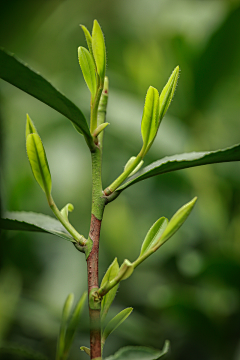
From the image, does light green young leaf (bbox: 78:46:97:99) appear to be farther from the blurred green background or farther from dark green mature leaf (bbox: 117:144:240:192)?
the blurred green background

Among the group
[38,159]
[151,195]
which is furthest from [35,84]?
[151,195]

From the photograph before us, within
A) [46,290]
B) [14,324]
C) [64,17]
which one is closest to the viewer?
[14,324]

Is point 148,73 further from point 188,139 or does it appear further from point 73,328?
point 73,328

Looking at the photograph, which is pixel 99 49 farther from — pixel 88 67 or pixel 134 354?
pixel 134 354

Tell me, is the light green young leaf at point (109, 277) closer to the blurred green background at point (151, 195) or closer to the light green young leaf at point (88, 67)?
the light green young leaf at point (88, 67)

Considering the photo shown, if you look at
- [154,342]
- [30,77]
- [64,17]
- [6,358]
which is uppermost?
[64,17]

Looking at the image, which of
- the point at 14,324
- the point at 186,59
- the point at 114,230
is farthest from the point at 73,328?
the point at 186,59

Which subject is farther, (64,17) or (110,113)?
(64,17)
